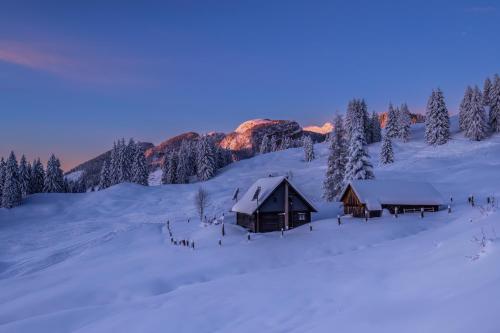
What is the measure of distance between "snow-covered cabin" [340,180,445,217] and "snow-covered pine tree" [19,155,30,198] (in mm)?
64668

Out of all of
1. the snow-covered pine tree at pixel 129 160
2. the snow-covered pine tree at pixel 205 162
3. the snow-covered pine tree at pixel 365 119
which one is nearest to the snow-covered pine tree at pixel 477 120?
the snow-covered pine tree at pixel 365 119

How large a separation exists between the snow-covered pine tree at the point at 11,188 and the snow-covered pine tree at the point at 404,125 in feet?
270

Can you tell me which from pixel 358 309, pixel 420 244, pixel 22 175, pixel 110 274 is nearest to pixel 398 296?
pixel 358 309

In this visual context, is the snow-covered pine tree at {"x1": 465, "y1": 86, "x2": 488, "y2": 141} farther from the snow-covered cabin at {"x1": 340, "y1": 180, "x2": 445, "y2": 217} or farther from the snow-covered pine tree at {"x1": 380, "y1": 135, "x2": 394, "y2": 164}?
the snow-covered cabin at {"x1": 340, "y1": 180, "x2": 445, "y2": 217}

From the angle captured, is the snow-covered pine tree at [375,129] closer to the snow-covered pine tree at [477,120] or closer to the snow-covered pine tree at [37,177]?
the snow-covered pine tree at [477,120]

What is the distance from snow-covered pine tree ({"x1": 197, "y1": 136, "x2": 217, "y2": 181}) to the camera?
314 feet

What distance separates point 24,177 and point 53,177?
8.35 meters

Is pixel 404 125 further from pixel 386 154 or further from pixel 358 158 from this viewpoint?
pixel 358 158

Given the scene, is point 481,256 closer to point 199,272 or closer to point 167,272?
point 199,272

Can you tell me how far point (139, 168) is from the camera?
93.3 meters

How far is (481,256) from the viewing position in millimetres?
10180

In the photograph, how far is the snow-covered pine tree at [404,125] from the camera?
8938cm

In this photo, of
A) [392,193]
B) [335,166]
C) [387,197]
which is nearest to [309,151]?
[335,166]

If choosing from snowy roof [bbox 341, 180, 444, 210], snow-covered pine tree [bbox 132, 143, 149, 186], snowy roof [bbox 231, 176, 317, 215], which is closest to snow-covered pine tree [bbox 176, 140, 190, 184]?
snow-covered pine tree [bbox 132, 143, 149, 186]
